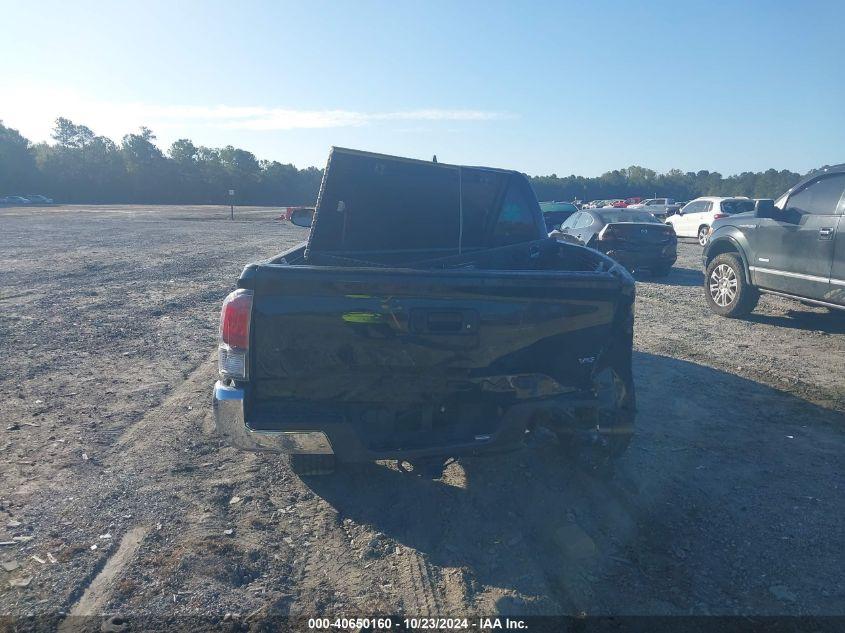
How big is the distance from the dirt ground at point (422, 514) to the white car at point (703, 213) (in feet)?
60.3

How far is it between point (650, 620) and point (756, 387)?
13.2 ft

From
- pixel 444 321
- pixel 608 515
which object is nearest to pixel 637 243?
pixel 608 515

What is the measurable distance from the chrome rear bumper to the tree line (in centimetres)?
7746

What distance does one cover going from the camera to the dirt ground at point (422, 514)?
9.77ft

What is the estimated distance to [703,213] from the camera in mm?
24266

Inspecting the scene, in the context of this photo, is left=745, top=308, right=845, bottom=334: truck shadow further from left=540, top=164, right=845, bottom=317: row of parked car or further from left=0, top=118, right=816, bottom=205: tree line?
left=0, top=118, right=816, bottom=205: tree line

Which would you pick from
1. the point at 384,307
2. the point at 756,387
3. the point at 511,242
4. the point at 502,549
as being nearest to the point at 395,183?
the point at 511,242

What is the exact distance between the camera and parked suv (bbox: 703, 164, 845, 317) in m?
7.42

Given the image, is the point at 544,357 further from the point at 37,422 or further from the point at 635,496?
the point at 37,422

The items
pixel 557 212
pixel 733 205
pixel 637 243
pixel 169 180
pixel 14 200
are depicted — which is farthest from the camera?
pixel 169 180

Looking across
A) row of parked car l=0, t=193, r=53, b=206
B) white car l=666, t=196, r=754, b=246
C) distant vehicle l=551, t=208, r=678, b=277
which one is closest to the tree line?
row of parked car l=0, t=193, r=53, b=206

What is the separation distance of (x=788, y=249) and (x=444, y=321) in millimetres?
6566

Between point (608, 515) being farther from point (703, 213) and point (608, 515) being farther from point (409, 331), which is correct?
point (703, 213)

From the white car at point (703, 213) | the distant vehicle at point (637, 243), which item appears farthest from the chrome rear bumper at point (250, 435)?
the white car at point (703, 213)
